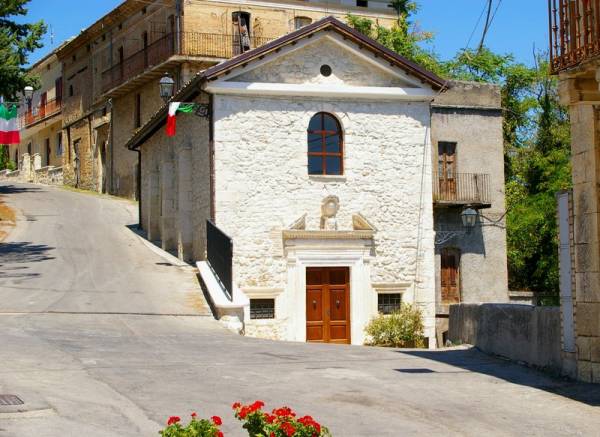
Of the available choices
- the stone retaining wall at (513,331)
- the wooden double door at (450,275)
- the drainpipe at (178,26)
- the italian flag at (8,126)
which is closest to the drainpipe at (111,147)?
the drainpipe at (178,26)

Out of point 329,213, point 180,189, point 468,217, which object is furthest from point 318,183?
point 468,217

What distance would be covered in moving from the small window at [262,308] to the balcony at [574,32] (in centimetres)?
1290

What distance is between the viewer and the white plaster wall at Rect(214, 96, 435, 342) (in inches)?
940

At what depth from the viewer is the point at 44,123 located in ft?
207

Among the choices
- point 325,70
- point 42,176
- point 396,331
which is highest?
point 42,176

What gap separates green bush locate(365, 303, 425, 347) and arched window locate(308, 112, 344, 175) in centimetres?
410

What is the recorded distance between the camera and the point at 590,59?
11.7 meters

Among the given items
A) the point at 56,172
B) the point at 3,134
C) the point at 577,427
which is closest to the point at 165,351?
the point at 577,427

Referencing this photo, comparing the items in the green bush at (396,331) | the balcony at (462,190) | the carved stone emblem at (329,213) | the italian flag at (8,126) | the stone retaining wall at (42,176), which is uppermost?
the stone retaining wall at (42,176)

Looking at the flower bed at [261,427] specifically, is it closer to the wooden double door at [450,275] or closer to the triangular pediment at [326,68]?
the triangular pediment at [326,68]

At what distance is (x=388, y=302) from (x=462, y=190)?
18.4 ft

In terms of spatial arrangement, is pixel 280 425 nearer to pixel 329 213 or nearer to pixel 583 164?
pixel 583 164

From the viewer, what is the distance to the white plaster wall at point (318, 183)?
23.9 m

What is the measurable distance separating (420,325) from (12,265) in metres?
10.9
